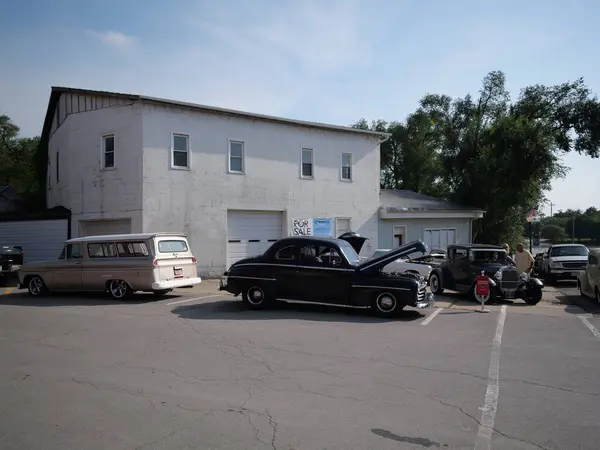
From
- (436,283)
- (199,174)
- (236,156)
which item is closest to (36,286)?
(199,174)

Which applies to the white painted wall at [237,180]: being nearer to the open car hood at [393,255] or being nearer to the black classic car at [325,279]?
the black classic car at [325,279]

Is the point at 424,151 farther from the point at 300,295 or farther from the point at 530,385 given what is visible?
the point at 530,385

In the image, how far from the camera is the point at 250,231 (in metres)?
21.1

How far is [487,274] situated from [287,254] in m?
5.87

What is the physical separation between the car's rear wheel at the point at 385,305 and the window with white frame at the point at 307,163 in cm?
1215

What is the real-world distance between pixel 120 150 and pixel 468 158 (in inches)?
920

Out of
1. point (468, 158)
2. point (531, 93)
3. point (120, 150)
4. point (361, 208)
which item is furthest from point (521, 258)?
point (531, 93)

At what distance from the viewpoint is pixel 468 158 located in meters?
33.6

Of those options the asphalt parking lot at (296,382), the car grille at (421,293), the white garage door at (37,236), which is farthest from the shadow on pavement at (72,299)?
the car grille at (421,293)

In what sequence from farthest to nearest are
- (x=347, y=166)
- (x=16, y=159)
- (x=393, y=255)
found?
(x=16, y=159)
(x=347, y=166)
(x=393, y=255)

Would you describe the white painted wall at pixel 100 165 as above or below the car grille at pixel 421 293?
above

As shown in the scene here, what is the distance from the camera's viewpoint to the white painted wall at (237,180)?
18859 millimetres

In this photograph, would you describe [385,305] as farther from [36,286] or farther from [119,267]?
[36,286]

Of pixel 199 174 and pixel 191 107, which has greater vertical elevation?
pixel 191 107
